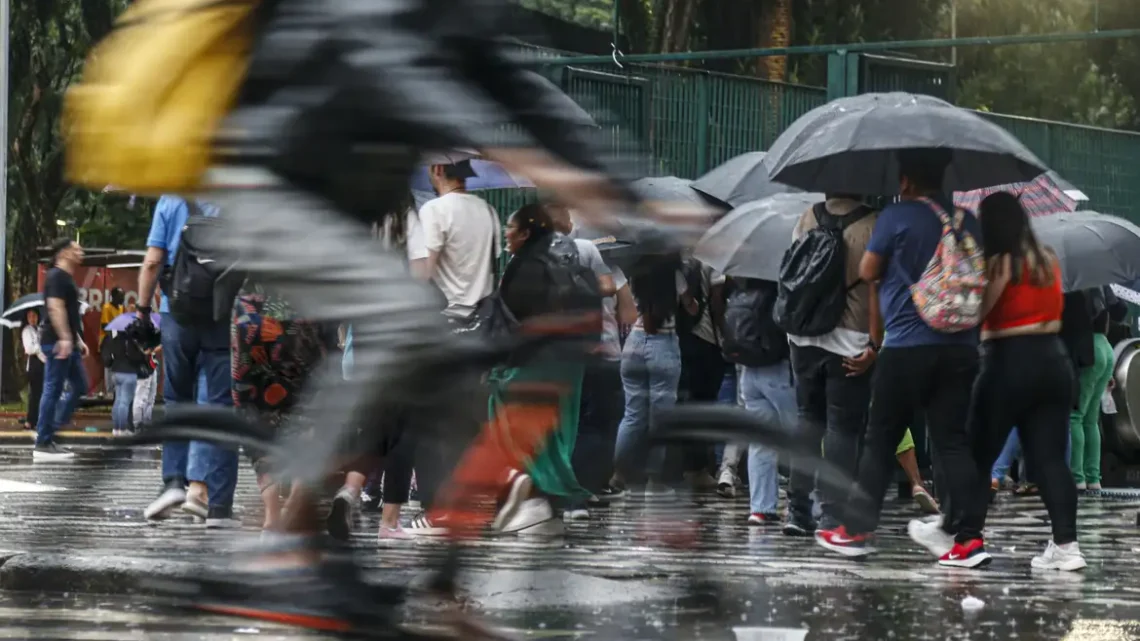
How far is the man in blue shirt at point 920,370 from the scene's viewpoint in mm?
8633

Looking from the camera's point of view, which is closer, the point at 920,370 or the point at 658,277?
the point at 658,277

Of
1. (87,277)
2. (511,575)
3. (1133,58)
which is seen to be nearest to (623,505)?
(511,575)

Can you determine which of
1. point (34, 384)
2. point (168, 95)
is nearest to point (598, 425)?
point (168, 95)

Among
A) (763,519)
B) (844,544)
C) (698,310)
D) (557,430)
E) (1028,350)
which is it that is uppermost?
(557,430)

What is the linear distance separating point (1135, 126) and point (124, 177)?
119ft

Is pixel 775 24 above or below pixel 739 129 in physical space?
above

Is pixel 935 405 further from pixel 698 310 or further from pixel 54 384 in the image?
pixel 54 384

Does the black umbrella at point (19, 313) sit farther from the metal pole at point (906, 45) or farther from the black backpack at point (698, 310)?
the black backpack at point (698, 310)

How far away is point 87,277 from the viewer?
103ft

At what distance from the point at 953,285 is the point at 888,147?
1424 millimetres

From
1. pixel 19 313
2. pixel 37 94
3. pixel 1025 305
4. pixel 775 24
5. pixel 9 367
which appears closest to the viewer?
pixel 1025 305

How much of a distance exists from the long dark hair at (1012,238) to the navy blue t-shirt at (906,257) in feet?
0.21

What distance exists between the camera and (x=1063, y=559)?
8.60 m

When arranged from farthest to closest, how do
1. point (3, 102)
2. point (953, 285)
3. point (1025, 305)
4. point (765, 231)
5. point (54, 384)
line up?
point (3, 102) < point (54, 384) < point (765, 231) < point (1025, 305) < point (953, 285)
